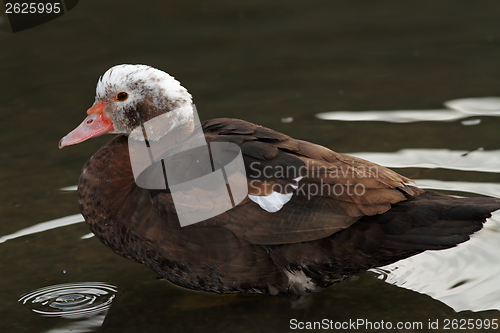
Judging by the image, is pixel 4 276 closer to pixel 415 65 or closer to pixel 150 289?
pixel 150 289

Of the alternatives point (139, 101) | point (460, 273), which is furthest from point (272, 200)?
point (460, 273)

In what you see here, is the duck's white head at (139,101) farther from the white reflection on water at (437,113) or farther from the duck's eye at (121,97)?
the white reflection on water at (437,113)

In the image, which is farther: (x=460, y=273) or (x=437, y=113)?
(x=437, y=113)

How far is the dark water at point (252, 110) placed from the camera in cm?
355

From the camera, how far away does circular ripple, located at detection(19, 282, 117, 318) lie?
11.6 ft

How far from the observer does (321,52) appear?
7.52 metres

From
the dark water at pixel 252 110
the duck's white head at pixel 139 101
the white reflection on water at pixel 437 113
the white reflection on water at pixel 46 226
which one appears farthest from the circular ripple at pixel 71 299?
the white reflection on water at pixel 437 113

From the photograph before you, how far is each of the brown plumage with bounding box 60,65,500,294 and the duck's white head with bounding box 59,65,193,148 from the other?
0.30 meters

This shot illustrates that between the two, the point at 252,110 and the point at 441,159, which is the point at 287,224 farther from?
the point at 252,110

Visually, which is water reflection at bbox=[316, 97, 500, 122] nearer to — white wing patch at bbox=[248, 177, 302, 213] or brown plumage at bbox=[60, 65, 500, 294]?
brown plumage at bbox=[60, 65, 500, 294]

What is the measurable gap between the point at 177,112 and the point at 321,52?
413 centimetres

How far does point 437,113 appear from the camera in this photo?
5.87 metres

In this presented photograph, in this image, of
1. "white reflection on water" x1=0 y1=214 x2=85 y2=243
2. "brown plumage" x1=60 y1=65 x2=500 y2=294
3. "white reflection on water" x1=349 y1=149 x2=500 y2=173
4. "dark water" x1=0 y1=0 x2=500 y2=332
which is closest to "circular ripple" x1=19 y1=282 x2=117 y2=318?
"dark water" x1=0 y1=0 x2=500 y2=332

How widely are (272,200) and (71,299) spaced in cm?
136
